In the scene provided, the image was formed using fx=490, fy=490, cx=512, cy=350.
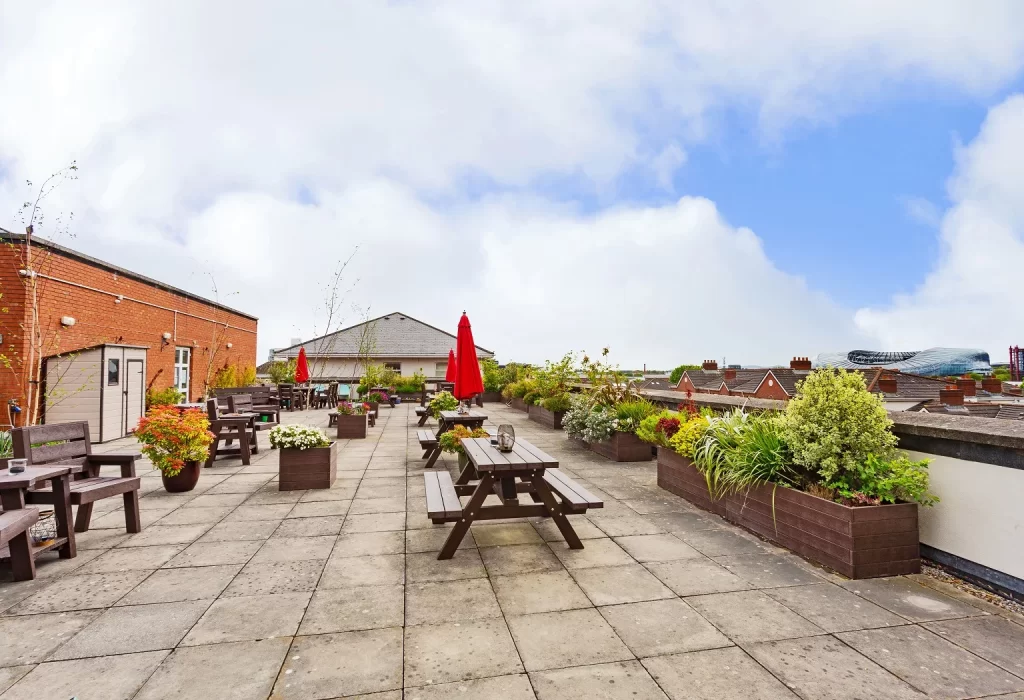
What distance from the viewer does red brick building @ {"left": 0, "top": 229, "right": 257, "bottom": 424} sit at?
32.8ft

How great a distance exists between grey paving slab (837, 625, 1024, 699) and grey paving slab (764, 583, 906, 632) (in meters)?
0.08

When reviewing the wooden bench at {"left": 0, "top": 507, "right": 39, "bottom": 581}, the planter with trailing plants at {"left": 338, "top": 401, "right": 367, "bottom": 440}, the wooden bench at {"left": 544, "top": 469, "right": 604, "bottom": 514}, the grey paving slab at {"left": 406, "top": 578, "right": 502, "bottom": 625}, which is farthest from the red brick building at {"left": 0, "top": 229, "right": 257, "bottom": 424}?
the wooden bench at {"left": 544, "top": 469, "right": 604, "bottom": 514}

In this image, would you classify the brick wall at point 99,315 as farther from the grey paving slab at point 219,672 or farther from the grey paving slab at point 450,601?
the grey paving slab at point 450,601

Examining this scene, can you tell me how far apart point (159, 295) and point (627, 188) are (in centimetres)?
1543

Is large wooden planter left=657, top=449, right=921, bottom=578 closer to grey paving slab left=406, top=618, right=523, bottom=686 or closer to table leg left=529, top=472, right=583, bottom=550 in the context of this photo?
table leg left=529, top=472, right=583, bottom=550

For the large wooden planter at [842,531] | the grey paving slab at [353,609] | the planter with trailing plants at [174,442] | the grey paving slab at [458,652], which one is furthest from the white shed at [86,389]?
the large wooden planter at [842,531]

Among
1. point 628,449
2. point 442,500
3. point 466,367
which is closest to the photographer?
point 442,500

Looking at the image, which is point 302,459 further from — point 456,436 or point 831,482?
point 831,482

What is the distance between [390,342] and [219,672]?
2966cm

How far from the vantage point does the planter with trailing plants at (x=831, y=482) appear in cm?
358

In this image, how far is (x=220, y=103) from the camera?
10.6 metres

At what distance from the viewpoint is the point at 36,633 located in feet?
9.27

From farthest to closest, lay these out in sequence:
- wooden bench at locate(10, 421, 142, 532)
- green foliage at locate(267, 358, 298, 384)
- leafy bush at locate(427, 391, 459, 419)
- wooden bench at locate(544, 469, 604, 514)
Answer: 1. green foliage at locate(267, 358, 298, 384)
2. leafy bush at locate(427, 391, 459, 419)
3. wooden bench at locate(10, 421, 142, 532)
4. wooden bench at locate(544, 469, 604, 514)

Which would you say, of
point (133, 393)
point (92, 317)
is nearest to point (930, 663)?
point (133, 393)
